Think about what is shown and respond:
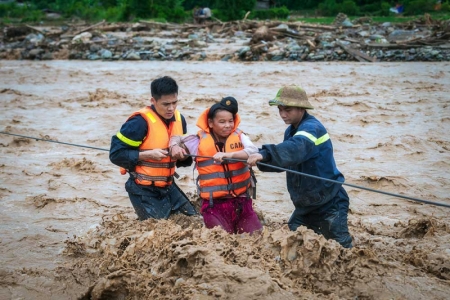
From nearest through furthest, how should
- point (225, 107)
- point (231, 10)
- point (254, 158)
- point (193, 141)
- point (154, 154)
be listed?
point (254, 158) → point (225, 107) → point (154, 154) → point (193, 141) → point (231, 10)

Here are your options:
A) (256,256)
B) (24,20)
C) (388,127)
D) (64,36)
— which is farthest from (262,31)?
(24,20)

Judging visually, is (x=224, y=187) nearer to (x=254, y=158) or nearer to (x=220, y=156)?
(x=220, y=156)

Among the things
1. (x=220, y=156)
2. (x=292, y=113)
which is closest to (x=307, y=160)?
(x=292, y=113)

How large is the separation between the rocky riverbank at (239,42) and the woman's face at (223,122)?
515 inches

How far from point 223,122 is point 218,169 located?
38 cm

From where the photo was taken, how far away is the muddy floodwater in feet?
10.6

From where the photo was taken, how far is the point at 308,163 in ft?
12.8

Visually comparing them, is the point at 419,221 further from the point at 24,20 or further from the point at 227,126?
the point at 24,20

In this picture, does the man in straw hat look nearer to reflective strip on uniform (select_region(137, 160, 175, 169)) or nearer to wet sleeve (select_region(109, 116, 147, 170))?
reflective strip on uniform (select_region(137, 160, 175, 169))

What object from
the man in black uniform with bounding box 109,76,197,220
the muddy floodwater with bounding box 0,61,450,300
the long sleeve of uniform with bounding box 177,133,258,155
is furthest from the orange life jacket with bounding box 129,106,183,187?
the muddy floodwater with bounding box 0,61,450,300

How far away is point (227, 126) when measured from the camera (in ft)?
13.2

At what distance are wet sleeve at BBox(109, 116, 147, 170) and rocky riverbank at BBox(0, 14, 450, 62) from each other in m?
13.2

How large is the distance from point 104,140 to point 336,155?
3461 millimetres

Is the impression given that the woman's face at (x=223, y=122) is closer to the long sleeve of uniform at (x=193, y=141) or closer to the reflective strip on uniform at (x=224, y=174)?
the long sleeve of uniform at (x=193, y=141)
